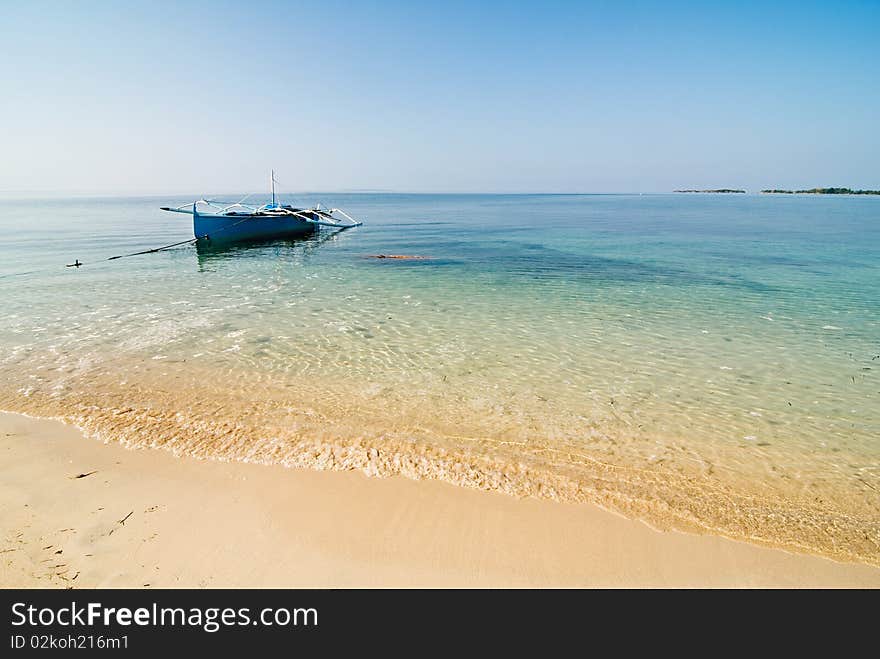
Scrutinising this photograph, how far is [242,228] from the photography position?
3494 centimetres

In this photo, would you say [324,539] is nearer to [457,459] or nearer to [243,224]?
[457,459]

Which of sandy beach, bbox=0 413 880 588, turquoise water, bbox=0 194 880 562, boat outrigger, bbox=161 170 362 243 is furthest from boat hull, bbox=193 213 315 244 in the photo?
sandy beach, bbox=0 413 880 588

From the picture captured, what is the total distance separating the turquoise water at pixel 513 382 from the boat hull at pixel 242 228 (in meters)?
14.0

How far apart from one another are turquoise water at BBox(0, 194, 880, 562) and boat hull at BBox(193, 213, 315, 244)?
46.1ft

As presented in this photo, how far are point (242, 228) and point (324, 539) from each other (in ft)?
116

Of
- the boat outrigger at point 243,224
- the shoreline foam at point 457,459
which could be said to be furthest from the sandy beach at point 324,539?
the boat outrigger at point 243,224

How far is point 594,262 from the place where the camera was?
24.0 meters

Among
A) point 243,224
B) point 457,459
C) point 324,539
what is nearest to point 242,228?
point 243,224

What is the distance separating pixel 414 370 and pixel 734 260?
23.7 m

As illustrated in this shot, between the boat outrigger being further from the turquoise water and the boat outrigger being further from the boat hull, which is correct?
the turquoise water

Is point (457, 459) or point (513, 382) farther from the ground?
point (513, 382)

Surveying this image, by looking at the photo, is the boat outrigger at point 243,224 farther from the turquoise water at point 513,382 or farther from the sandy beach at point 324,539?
the sandy beach at point 324,539

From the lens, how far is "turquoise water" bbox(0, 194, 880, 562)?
548cm
